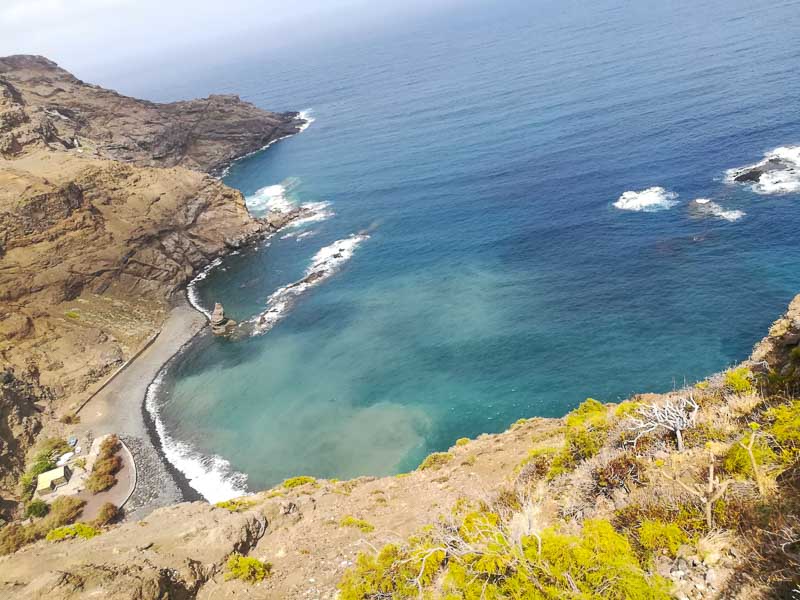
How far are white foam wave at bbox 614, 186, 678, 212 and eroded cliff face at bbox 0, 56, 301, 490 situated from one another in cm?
6250

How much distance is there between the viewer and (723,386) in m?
18.4

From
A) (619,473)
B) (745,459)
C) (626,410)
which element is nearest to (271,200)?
(626,410)

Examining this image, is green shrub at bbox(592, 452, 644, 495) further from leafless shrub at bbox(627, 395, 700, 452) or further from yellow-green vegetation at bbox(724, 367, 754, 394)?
yellow-green vegetation at bbox(724, 367, 754, 394)

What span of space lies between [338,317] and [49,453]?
34530 millimetres

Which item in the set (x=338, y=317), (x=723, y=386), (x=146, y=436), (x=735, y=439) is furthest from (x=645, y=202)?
(x=146, y=436)

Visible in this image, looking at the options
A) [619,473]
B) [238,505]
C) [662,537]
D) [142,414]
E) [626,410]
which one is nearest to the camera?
[662,537]

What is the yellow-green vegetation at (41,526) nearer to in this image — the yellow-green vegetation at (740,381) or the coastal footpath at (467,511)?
the coastal footpath at (467,511)

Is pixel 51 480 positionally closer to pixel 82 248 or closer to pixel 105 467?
pixel 105 467

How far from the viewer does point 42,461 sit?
157 ft

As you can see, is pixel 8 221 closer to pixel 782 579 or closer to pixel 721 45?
pixel 782 579

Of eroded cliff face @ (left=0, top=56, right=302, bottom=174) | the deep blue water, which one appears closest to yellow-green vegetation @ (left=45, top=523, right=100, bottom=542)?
the deep blue water

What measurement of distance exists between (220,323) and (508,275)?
40200 millimetres

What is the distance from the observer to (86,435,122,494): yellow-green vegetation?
44.9 metres

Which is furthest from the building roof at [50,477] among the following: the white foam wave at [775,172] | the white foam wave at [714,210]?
the white foam wave at [775,172]
